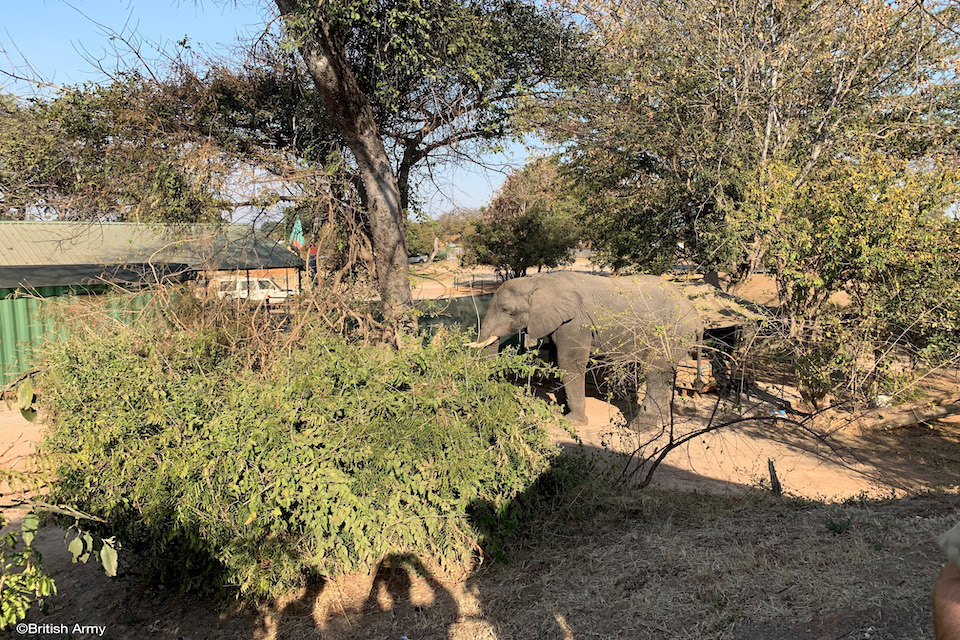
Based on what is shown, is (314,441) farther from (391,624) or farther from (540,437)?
(540,437)

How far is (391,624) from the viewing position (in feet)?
14.2

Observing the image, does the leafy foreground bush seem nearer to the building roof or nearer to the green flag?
the green flag

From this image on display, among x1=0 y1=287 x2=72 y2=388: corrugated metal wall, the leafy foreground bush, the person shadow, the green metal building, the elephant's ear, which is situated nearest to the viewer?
the person shadow

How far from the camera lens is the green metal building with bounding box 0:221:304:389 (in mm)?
9719

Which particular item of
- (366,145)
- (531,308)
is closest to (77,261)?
(366,145)

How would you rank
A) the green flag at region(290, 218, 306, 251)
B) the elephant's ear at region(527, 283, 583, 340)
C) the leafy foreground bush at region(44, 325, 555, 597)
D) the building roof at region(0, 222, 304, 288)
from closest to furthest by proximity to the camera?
the leafy foreground bush at region(44, 325, 555, 597), the green flag at region(290, 218, 306, 251), the elephant's ear at region(527, 283, 583, 340), the building roof at region(0, 222, 304, 288)

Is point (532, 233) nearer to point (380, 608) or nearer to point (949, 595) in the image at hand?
point (380, 608)

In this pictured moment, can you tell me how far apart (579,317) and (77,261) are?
1116cm

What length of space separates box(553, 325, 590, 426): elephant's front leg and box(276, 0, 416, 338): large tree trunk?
2.49 m

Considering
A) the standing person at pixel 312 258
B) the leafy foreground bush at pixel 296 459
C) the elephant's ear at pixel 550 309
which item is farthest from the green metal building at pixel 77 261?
the elephant's ear at pixel 550 309

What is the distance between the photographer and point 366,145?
9.27 meters

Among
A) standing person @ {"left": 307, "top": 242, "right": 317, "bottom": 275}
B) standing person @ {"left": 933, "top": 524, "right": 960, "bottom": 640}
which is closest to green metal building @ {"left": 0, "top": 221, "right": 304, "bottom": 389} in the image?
standing person @ {"left": 307, "top": 242, "right": 317, "bottom": 275}

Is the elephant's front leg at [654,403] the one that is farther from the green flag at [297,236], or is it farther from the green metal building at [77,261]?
the green metal building at [77,261]

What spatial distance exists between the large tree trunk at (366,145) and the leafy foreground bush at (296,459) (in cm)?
348
